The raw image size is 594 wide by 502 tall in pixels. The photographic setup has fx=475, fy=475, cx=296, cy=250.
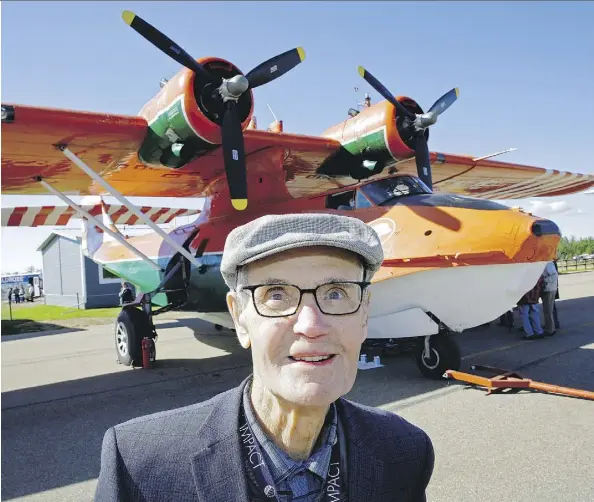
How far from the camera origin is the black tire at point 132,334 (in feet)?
29.1

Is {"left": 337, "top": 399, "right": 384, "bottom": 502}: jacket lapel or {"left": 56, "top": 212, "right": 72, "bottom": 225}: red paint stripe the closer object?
{"left": 337, "top": 399, "right": 384, "bottom": 502}: jacket lapel

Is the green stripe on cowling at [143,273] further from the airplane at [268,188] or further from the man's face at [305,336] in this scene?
the man's face at [305,336]

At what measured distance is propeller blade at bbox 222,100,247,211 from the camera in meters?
6.90

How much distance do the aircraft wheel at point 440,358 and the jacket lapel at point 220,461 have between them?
228 inches

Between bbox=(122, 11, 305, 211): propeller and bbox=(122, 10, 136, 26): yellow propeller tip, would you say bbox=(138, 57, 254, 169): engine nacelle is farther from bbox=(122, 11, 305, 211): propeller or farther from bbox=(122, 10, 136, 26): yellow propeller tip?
bbox=(122, 10, 136, 26): yellow propeller tip

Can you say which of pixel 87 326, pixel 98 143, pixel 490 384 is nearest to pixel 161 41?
pixel 98 143

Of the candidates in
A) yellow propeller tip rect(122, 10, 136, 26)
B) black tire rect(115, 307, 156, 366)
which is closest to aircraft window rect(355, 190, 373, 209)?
yellow propeller tip rect(122, 10, 136, 26)

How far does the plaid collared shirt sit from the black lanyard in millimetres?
14

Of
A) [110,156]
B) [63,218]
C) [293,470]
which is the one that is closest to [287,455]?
[293,470]

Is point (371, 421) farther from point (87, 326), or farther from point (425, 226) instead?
point (87, 326)

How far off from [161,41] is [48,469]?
217 inches

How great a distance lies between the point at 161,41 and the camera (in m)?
6.71

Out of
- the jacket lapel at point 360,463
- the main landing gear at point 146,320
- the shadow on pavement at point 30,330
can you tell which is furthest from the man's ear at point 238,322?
the shadow on pavement at point 30,330

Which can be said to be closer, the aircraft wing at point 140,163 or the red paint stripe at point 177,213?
the aircraft wing at point 140,163
